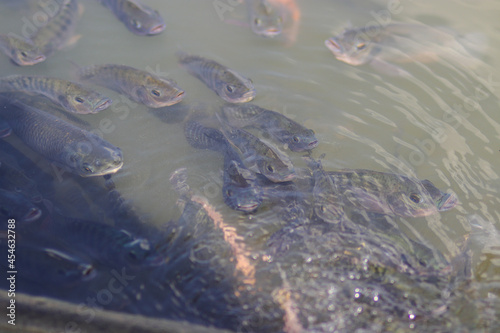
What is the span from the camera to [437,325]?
8.42 ft

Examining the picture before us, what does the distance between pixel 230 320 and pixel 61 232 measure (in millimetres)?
1661

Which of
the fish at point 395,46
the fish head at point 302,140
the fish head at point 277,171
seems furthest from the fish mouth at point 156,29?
the fish head at point 277,171

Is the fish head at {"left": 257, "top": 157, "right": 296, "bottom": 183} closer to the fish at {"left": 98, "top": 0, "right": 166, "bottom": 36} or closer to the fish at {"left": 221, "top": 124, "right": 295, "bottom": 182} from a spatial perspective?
the fish at {"left": 221, "top": 124, "right": 295, "bottom": 182}

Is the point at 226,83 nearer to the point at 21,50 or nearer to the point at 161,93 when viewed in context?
the point at 161,93

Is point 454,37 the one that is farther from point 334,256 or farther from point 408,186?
point 334,256

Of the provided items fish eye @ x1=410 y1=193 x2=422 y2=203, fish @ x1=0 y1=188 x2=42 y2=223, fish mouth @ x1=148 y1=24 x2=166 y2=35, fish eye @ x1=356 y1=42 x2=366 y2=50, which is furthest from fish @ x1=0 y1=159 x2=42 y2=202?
fish eye @ x1=356 y1=42 x2=366 y2=50

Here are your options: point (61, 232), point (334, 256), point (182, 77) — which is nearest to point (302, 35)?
point (182, 77)

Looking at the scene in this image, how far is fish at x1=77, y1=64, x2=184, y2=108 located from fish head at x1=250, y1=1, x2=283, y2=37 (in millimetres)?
1966

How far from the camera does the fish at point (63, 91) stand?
4086mm

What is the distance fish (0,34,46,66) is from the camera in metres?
4.61

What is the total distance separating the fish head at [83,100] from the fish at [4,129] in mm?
632

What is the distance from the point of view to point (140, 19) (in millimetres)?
5191

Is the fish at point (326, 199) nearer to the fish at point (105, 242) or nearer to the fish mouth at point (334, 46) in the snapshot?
the fish at point (105, 242)

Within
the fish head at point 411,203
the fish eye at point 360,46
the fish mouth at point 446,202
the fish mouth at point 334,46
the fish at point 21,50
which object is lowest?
the fish at point 21,50
